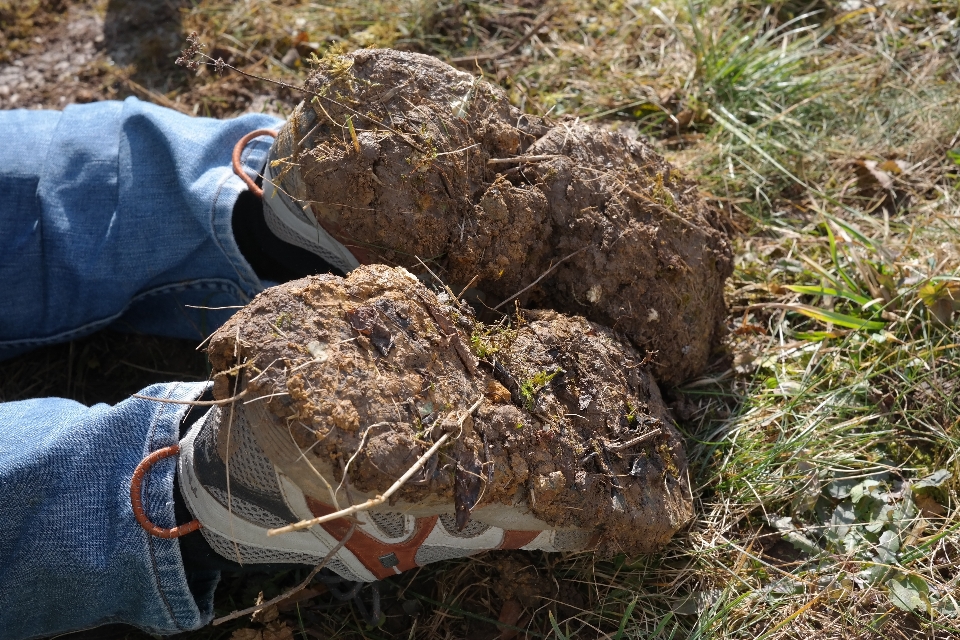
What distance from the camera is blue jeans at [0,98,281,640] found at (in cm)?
164

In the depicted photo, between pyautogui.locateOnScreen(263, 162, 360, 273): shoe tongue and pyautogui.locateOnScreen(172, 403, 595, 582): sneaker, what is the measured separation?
514 mm

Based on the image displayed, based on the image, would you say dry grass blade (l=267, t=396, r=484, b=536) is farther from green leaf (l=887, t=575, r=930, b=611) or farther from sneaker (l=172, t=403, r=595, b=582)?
green leaf (l=887, t=575, r=930, b=611)

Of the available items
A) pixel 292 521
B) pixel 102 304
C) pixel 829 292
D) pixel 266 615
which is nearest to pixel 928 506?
pixel 829 292

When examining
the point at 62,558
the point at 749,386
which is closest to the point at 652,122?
the point at 749,386

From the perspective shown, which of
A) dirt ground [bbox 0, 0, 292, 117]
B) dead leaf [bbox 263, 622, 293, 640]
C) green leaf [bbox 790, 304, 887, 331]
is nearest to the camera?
dead leaf [bbox 263, 622, 293, 640]

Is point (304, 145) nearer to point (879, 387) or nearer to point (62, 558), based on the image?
point (62, 558)

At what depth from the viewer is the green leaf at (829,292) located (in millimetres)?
2293

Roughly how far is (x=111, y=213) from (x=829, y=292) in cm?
212

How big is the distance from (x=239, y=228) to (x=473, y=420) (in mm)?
976

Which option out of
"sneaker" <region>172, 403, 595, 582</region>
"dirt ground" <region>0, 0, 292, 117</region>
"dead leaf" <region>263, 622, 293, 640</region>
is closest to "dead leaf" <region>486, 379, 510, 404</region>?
"sneaker" <region>172, 403, 595, 582</region>

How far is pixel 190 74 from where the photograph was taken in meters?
3.29

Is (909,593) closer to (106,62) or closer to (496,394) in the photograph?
(496,394)

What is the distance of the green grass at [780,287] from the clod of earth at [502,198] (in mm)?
302

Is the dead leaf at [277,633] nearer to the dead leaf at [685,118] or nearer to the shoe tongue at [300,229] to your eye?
the shoe tongue at [300,229]
